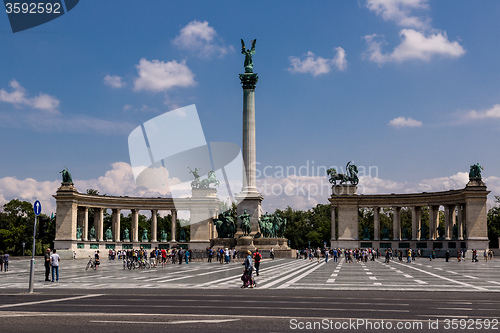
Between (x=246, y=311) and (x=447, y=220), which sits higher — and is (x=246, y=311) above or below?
below

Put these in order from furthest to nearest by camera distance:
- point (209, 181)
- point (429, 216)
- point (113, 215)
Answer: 1. point (209, 181)
2. point (113, 215)
3. point (429, 216)

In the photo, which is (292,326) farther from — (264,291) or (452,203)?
(452,203)

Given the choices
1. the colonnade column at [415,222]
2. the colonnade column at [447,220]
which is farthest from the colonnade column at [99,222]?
the colonnade column at [447,220]

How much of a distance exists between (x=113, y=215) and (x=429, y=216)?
66541 millimetres

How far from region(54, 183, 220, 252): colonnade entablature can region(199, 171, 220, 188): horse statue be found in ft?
4.68

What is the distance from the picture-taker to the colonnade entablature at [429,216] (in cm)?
10012

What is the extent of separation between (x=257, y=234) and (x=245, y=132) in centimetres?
1492

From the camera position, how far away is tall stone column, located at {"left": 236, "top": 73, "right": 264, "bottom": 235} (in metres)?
80.1

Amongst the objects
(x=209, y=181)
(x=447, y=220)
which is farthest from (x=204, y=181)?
(x=447, y=220)

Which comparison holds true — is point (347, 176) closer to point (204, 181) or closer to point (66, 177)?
point (204, 181)

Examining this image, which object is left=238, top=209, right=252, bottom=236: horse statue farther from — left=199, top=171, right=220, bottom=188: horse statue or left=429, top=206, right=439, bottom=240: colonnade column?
left=429, top=206, right=439, bottom=240: colonnade column

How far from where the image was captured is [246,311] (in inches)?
731

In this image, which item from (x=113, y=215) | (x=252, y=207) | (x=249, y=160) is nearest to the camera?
(x=252, y=207)

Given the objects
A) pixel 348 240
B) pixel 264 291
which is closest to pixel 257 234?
pixel 348 240
